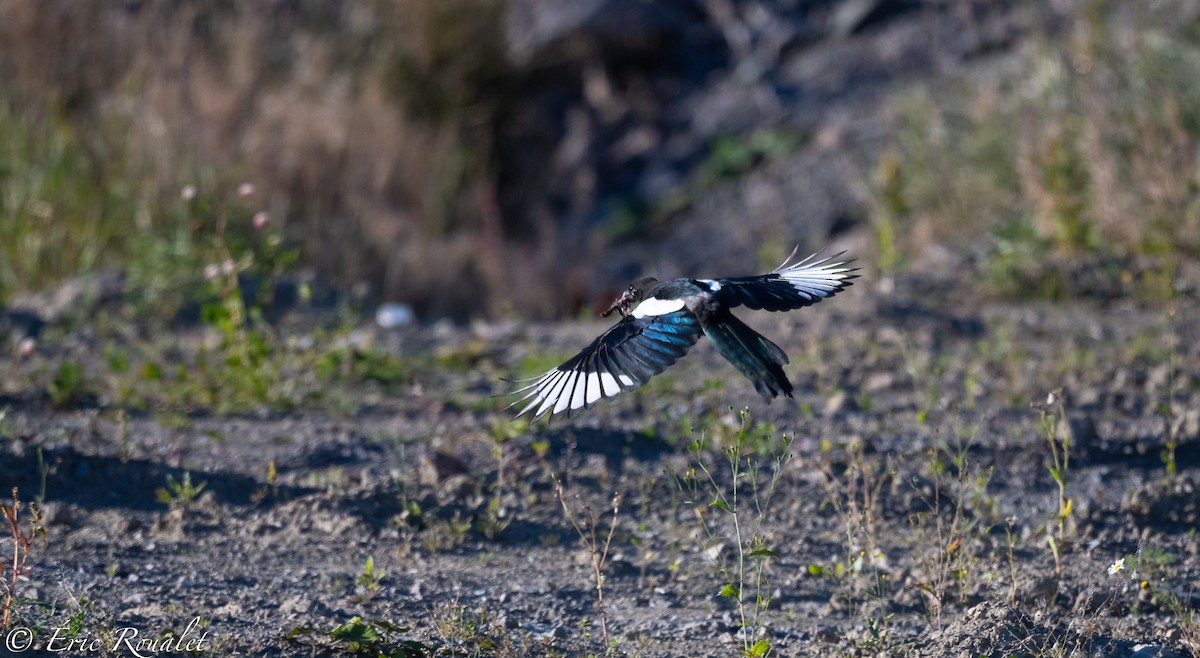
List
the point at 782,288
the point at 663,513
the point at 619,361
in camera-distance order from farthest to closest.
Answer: the point at 663,513
the point at 782,288
the point at 619,361

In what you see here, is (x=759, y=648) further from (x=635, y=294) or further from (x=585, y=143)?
(x=585, y=143)

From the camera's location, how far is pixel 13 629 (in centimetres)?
288

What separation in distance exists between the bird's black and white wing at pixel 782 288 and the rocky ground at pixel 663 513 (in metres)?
0.41

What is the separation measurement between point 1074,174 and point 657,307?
3.50 metres

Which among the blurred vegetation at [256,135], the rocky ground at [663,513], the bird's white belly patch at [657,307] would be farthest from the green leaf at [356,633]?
the blurred vegetation at [256,135]

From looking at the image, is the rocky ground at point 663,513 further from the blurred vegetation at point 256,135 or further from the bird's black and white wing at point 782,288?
the blurred vegetation at point 256,135

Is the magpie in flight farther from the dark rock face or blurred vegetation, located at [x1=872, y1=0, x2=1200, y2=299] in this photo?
the dark rock face

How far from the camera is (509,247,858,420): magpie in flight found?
316 cm

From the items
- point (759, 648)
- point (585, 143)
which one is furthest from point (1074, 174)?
point (759, 648)

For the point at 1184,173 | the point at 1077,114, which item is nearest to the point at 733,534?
the point at 1184,173

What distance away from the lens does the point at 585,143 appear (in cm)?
935

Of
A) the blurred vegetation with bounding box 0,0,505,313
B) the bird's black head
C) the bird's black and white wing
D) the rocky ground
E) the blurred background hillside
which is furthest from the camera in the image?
the blurred vegetation with bounding box 0,0,505,313

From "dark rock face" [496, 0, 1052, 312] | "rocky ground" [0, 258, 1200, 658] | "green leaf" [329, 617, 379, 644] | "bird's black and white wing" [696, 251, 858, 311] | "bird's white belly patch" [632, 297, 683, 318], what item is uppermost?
"dark rock face" [496, 0, 1052, 312]

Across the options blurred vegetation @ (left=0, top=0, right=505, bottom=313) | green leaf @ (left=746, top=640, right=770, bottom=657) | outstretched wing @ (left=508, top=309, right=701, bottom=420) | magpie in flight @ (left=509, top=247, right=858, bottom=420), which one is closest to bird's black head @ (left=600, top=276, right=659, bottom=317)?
magpie in flight @ (left=509, top=247, right=858, bottom=420)
